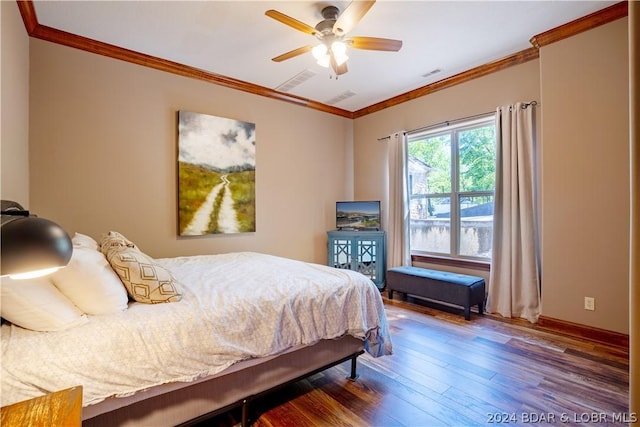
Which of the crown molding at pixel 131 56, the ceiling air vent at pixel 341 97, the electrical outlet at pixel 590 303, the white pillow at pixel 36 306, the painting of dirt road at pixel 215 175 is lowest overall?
the electrical outlet at pixel 590 303

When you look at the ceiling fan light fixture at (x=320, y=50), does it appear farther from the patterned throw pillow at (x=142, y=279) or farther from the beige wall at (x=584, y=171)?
the beige wall at (x=584, y=171)

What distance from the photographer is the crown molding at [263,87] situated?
→ 8.51ft

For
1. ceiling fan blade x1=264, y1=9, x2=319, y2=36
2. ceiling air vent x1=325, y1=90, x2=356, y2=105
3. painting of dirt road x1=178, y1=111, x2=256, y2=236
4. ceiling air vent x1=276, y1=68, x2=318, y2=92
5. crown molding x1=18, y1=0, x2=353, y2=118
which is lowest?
painting of dirt road x1=178, y1=111, x2=256, y2=236

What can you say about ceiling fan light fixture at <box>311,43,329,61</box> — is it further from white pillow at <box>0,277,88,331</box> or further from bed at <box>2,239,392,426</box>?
white pillow at <box>0,277,88,331</box>

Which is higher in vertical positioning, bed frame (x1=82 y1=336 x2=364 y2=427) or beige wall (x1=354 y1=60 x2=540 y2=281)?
beige wall (x1=354 y1=60 x2=540 y2=281)

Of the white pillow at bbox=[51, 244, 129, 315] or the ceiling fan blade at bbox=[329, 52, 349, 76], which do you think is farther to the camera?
the ceiling fan blade at bbox=[329, 52, 349, 76]

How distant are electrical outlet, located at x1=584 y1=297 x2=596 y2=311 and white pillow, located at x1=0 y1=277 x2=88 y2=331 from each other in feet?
12.4

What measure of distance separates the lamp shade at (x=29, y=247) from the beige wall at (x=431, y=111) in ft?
13.1

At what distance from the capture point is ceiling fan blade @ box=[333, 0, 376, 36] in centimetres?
198

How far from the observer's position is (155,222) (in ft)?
10.9

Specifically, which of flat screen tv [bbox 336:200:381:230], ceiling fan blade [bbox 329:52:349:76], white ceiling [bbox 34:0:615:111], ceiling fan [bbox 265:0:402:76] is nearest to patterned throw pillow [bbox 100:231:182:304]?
ceiling fan [bbox 265:0:402:76]

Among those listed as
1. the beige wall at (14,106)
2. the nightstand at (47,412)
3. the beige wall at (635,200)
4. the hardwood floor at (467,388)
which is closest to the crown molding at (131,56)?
the beige wall at (14,106)

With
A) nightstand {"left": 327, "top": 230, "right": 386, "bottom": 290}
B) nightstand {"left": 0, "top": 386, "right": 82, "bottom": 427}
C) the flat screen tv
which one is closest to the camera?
nightstand {"left": 0, "top": 386, "right": 82, "bottom": 427}

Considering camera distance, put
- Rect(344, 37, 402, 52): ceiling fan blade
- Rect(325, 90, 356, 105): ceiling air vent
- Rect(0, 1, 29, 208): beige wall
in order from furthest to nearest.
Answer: Rect(325, 90, 356, 105): ceiling air vent, Rect(344, 37, 402, 52): ceiling fan blade, Rect(0, 1, 29, 208): beige wall
